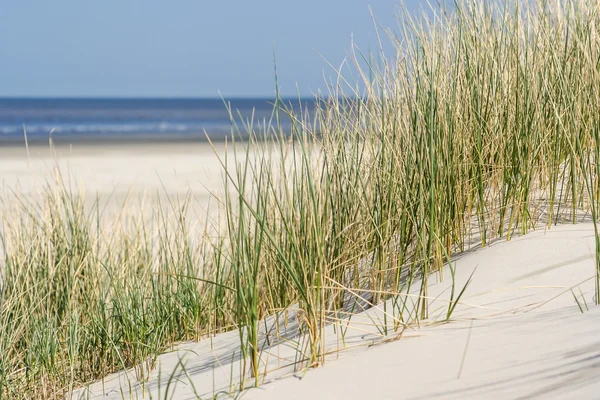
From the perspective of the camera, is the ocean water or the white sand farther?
the ocean water

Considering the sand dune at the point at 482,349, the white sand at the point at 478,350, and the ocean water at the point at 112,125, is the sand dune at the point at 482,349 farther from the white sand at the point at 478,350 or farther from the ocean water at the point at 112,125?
the ocean water at the point at 112,125

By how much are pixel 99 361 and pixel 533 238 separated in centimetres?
134

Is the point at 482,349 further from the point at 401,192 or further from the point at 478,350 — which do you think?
the point at 401,192

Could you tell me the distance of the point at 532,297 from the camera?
1.61 m

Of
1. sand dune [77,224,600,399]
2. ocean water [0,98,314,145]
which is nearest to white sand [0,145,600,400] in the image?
sand dune [77,224,600,399]

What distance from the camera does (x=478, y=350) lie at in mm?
1347

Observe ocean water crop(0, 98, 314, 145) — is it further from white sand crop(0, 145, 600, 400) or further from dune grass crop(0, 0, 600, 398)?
white sand crop(0, 145, 600, 400)

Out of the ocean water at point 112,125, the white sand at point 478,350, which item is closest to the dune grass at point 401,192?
the white sand at point 478,350

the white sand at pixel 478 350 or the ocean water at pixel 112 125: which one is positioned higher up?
the white sand at pixel 478 350

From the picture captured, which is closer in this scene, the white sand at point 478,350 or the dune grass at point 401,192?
the white sand at point 478,350

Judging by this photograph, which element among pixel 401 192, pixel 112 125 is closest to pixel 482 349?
pixel 401 192

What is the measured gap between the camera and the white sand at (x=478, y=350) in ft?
4.03

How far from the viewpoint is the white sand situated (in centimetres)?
123

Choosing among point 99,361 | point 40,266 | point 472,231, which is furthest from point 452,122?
point 40,266
